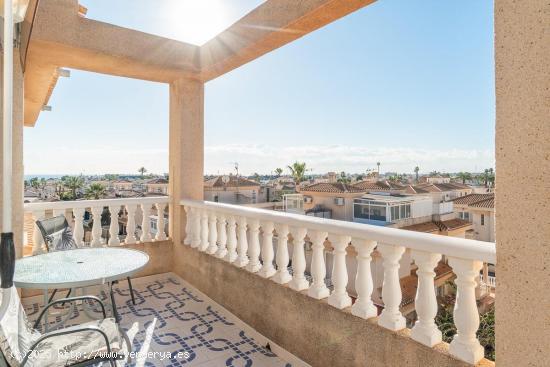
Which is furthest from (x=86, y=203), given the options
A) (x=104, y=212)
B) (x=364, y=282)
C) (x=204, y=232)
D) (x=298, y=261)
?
(x=364, y=282)

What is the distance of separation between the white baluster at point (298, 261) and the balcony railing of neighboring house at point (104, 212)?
2.82 m

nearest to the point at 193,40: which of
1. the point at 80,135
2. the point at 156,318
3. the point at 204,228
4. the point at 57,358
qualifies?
the point at 204,228

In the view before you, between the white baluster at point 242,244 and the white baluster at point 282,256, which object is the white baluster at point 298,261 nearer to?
the white baluster at point 282,256

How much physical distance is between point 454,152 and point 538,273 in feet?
21.3

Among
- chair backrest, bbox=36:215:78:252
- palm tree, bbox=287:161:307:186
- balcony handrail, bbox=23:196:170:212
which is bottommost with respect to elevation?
chair backrest, bbox=36:215:78:252

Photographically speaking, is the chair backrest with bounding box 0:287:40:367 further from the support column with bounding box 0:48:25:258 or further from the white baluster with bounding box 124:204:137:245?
the white baluster with bounding box 124:204:137:245

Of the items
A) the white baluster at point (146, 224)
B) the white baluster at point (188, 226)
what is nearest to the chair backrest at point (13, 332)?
the white baluster at point (188, 226)

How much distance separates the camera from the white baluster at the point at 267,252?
3020 mm

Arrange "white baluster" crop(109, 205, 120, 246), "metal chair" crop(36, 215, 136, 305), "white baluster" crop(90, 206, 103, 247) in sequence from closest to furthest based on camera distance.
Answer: "metal chair" crop(36, 215, 136, 305) → "white baluster" crop(90, 206, 103, 247) → "white baluster" crop(109, 205, 120, 246)

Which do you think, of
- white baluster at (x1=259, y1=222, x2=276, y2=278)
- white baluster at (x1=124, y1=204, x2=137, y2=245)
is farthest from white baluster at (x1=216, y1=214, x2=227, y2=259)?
white baluster at (x1=124, y1=204, x2=137, y2=245)

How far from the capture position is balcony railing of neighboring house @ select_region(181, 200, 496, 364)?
1641 mm

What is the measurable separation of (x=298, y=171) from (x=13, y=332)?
6.69 meters

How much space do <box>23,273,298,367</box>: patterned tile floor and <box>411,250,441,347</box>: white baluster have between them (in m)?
1.27

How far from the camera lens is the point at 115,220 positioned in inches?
177
